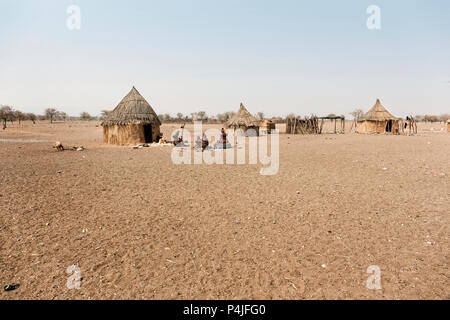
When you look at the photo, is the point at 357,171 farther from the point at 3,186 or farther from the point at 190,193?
the point at 3,186

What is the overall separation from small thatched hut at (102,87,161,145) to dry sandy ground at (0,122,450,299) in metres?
10.6

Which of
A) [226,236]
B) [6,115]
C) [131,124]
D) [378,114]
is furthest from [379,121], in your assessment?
[6,115]

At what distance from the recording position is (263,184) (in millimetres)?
7898

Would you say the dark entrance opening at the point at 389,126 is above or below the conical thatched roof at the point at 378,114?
below

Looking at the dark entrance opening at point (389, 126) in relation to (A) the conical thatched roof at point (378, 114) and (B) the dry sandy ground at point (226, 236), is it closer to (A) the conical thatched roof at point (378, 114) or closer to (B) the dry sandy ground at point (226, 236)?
(A) the conical thatched roof at point (378, 114)

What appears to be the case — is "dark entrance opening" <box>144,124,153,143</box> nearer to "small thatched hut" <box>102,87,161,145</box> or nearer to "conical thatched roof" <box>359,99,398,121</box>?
"small thatched hut" <box>102,87,161,145</box>

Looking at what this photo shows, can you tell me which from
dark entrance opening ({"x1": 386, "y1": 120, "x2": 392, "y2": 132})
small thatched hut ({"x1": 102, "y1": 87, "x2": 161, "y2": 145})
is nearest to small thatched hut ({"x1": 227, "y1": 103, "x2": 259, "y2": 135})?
small thatched hut ({"x1": 102, "y1": 87, "x2": 161, "y2": 145})

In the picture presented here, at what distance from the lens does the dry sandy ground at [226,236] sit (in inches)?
129

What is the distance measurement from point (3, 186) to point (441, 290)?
1010 cm

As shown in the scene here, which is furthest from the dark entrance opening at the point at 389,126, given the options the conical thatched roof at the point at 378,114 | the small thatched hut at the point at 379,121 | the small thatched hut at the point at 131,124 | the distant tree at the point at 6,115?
A: the distant tree at the point at 6,115

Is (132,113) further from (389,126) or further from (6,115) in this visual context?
(6,115)

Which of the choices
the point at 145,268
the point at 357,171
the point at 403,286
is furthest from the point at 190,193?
the point at 357,171

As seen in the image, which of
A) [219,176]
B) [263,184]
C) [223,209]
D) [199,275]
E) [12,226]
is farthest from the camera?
[219,176]

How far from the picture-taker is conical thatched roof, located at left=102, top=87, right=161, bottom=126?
18.6 m
